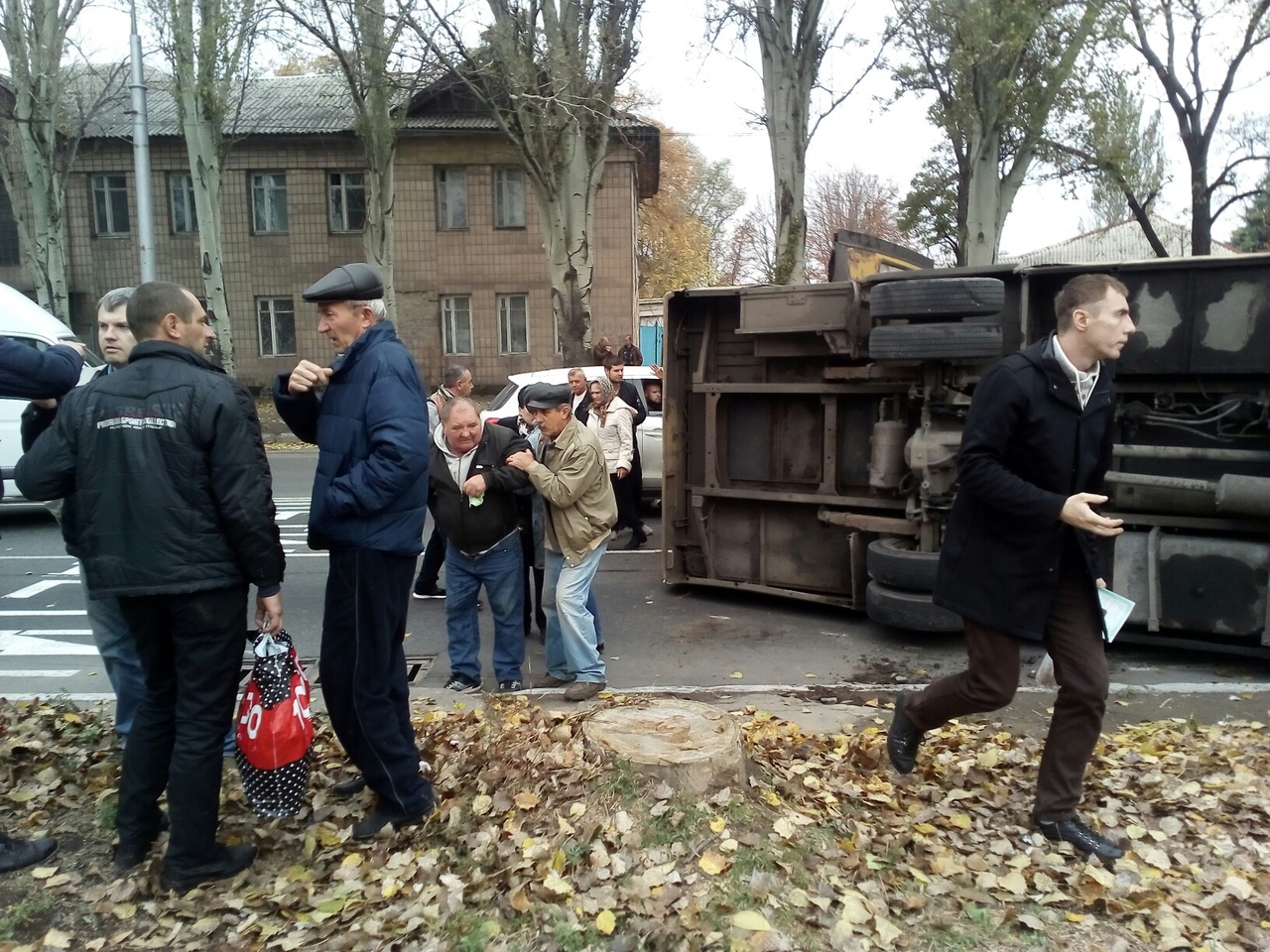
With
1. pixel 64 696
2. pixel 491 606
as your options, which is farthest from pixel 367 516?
pixel 64 696

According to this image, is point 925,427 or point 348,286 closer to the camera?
point 348,286

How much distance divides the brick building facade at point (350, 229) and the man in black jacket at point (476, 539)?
75.4 feet

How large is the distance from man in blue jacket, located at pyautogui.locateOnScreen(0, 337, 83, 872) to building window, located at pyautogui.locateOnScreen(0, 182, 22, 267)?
32.0 metres

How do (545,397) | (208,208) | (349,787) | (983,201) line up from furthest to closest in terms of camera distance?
(208,208)
(983,201)
(545,397)
(349,787)

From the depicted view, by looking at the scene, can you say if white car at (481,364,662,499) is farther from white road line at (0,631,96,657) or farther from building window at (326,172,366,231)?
building window at (326,172,366,231)

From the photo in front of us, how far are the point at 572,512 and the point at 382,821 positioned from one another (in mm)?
2208

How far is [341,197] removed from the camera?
2916cm

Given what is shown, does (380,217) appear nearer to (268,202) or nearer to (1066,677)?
(268,202)

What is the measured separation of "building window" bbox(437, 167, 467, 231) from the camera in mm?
28469

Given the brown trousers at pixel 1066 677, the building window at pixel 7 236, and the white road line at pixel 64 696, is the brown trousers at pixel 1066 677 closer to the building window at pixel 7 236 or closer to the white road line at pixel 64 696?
the white road line at pixel 64 696

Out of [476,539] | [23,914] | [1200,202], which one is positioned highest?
[1200,202]

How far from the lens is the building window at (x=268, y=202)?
29.3 m

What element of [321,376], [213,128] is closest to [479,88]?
[213,128]

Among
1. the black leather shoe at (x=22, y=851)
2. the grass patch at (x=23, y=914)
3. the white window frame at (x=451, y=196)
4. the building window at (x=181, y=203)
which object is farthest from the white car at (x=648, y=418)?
the building window at (x=181, y=203)
